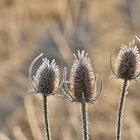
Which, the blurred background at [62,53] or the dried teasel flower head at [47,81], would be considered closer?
the dried teasel flower head at [47,81]

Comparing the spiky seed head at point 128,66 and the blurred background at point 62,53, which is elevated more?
the blurred background at point 62,53

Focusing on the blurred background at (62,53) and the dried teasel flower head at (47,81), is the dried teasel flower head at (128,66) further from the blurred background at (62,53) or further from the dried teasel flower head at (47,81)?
the blurred background at (62,53)

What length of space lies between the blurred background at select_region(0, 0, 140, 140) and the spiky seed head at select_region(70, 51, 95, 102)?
772mm

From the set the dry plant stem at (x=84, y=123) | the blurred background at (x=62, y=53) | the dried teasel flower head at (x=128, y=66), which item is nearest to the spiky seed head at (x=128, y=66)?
the dried teasel flower head at (x=128, y=66)

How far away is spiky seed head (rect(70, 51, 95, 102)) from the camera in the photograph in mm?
1155

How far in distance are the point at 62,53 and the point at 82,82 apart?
1.68m

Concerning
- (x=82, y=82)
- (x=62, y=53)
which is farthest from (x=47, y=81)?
(x=62, y=53)

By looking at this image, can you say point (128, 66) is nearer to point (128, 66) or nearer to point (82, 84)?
point (128, 66)

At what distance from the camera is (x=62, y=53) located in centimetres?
283

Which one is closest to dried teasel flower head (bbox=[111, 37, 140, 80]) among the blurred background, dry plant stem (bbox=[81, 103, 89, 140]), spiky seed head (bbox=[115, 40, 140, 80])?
spiky seed head (bbox=[115, 40, 140, 80])

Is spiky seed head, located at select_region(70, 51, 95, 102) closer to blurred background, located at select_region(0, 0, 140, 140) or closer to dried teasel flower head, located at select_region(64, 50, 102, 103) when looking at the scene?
dried teasel flower head, located at select_region(64, 50, 102, 103)

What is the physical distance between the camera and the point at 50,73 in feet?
3.91

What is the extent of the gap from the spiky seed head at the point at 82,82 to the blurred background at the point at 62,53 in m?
0.77

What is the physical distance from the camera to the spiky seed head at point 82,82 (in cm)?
116
